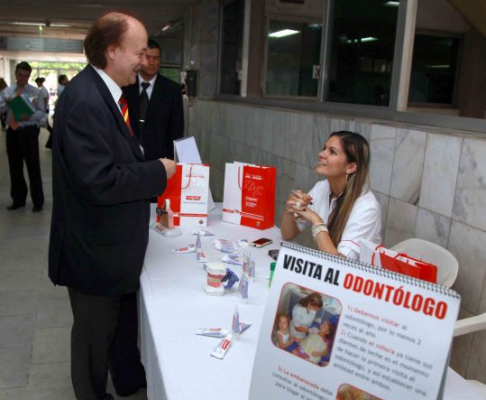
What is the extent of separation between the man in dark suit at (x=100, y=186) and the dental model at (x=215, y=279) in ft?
0.87

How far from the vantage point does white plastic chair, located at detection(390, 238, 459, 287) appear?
1.71m

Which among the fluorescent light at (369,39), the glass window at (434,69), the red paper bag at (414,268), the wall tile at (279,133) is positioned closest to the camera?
the red paper bag at (414,268)

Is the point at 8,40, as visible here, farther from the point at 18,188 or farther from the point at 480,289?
the point at 480,289

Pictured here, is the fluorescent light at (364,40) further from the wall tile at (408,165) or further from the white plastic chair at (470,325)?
the white plastic chair at (470,325)

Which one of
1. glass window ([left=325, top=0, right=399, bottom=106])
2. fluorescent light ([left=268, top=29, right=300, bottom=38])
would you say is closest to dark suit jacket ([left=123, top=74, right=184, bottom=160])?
glass window ([left=325, top=0, right=399, bottom=106])

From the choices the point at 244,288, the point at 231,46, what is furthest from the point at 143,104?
the point at 231,46

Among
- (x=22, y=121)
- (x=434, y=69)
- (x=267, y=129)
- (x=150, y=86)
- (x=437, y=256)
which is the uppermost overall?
(x=434, y=69)

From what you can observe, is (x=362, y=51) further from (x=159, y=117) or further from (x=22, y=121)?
(x=22, y=121)

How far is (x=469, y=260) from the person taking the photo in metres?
1.77

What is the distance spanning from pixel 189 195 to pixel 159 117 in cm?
97

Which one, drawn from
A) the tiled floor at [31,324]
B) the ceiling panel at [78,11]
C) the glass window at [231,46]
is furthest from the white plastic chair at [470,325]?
the ceiling panel at [78,11]

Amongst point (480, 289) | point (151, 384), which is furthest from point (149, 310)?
point (480, 289)

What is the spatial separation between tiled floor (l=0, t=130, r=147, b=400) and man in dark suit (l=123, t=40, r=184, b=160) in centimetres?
121

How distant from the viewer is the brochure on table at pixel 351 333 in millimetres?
762
